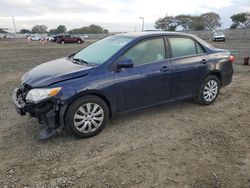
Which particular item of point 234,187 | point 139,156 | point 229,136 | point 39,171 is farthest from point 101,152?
point 229,136

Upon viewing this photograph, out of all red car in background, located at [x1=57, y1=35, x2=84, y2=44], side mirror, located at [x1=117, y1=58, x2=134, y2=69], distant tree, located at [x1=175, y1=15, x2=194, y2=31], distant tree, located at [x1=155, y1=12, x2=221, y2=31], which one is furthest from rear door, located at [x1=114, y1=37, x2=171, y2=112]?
distant tree, located at [x1=175, y1=15, x2=194, y2=31]

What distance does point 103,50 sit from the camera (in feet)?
16.6

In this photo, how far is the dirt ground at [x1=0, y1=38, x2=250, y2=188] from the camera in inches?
130

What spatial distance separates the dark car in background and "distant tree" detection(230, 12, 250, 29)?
257 feet

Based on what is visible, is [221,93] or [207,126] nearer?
[207,126]

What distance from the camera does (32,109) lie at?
13.5ft

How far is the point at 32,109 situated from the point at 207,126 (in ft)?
9.75

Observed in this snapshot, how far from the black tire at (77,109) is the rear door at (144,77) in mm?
301

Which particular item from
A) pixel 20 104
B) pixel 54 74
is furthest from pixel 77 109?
pixel 20 104

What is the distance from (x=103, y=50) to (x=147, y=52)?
2.68 ft

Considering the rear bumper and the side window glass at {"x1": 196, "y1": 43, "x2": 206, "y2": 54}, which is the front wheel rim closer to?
the rear bumper

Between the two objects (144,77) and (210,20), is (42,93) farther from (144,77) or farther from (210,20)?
(210,20)

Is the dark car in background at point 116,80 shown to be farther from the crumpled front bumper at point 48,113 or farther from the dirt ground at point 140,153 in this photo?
the dirt ground at point 140,153

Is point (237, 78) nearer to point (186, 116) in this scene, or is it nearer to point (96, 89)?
point (186, 116)
